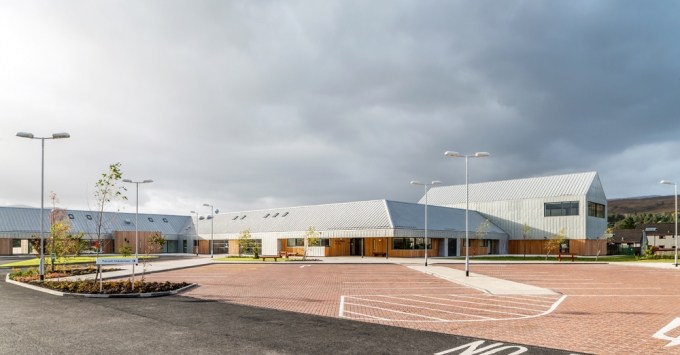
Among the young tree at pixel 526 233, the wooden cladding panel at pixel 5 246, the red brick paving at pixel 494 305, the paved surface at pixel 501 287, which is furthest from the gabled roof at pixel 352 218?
the red brick paving at pixel 494 305

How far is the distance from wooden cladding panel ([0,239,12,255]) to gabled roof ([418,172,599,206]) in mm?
59510

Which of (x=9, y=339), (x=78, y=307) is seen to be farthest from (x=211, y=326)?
(x=78, y=307)

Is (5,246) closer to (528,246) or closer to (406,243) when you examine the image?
(406,243)

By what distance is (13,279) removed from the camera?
80.1ft

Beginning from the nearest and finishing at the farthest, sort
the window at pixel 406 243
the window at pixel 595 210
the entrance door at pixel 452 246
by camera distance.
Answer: the window at pixel 406 243 → the entrance door at pixel 452 246 → the window at pixel 595 210

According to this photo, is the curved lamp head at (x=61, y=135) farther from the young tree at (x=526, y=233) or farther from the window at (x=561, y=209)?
the window at (x=561, y=209)

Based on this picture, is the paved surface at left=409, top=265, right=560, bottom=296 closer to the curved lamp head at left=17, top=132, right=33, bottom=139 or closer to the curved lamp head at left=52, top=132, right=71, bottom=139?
the curved lamp head at left=52, top=132, right=71, bottom=139

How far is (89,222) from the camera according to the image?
231ft

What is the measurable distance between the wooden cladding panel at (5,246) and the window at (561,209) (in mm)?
69993

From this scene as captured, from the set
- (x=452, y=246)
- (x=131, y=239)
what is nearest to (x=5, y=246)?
(x=131, y=239)

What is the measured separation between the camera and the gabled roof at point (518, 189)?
6192cm

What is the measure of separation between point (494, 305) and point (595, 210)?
5475 cm

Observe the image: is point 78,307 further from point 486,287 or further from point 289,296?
point 486,287

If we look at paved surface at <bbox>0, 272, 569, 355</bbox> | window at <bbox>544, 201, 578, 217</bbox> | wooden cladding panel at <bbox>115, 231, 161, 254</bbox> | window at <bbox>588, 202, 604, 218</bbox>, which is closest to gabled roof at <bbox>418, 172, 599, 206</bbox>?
window at <bbox>544, 201, 578, 217</bbox>
